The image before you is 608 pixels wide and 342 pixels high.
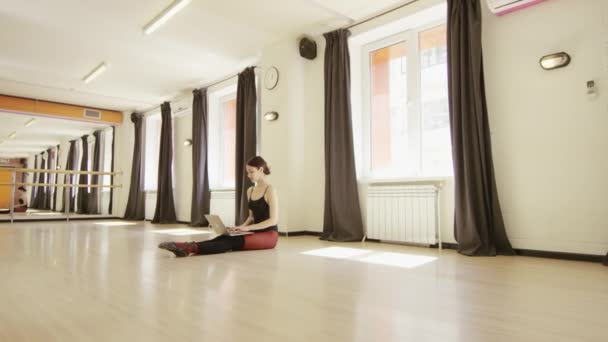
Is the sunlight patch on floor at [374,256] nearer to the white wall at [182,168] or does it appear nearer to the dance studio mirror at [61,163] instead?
the white wall at [182,168]

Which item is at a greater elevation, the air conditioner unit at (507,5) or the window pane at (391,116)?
the air conditioner unit at (507,5)

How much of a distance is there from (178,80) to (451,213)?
17.9 ft

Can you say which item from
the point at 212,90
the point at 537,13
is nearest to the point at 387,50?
the point at 537,13

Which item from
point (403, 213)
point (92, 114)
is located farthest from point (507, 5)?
point (92, 114)

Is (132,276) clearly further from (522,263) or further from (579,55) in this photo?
(579,55)

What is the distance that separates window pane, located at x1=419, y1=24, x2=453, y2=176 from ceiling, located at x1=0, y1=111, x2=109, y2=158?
8.46 m

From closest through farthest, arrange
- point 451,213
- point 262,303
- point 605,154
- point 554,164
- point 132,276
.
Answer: point 262,303 → point 132,276 → point 605,154 → point 554,164 → point 451,213

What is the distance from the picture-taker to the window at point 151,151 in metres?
9.10

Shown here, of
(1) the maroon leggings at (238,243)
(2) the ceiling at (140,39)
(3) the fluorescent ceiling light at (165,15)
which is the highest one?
(2) the ceiling at (140,39)

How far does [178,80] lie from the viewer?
709 centimetres

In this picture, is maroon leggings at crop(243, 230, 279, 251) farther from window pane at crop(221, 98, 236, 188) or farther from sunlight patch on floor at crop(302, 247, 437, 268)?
window pane at crop(221, 98, 236, 188)

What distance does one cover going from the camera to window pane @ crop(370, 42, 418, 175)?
14.7 ft

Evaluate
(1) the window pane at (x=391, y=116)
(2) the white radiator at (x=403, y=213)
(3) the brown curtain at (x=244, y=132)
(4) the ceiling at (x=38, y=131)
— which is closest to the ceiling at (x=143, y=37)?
(3) the brown curtain at (x=244, y=132)

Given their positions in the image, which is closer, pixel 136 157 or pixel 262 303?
pixel 262 303
